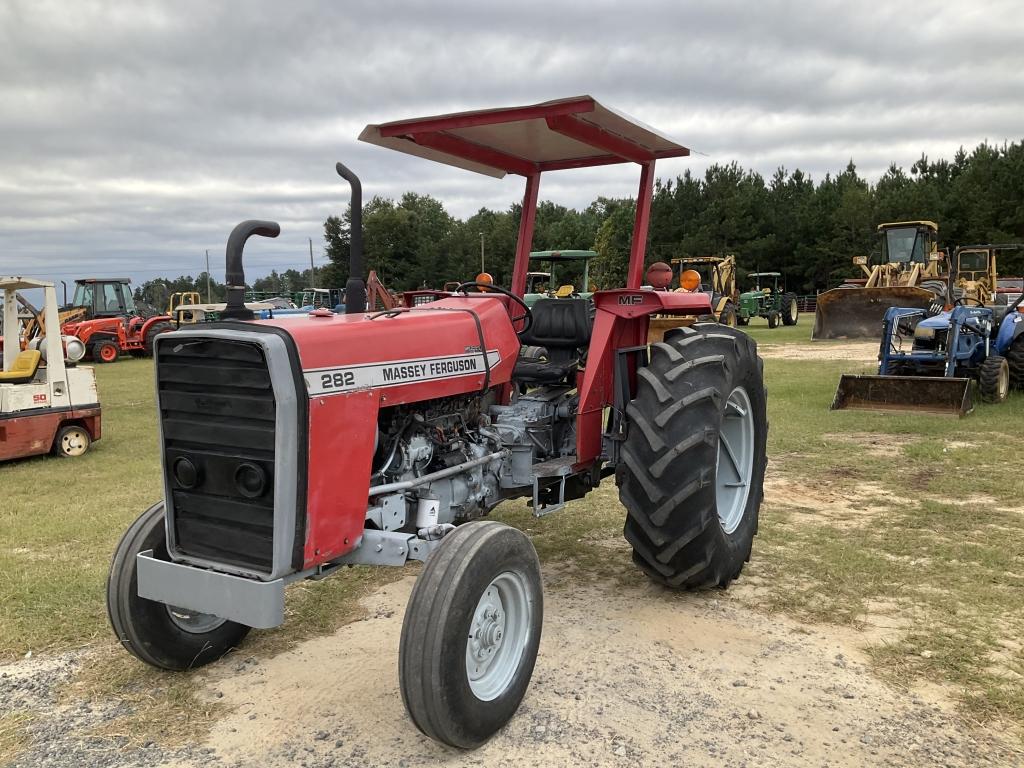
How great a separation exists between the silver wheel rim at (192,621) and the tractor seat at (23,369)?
5.73 metres

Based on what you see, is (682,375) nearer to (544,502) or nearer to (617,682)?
(544,502)

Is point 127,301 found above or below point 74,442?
above

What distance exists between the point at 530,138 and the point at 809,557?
273 centimetres

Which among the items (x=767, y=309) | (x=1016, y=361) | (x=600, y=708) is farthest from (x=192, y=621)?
(x=767, y=309)

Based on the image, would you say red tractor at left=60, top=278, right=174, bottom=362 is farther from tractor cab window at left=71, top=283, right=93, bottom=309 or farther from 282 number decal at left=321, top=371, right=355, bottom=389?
282 number decal at left=321, top=371, right=355, bottom=389

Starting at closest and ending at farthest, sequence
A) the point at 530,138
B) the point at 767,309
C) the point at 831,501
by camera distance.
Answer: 1. the point at 530,138
2. the point at 831,501
3. the point at 767,309

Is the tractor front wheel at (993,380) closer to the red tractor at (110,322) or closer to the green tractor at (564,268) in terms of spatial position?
the green tractor at (564,268)

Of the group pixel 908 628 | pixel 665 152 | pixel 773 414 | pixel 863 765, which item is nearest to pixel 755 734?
pixel 863 765

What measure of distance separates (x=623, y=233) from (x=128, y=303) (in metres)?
26.9

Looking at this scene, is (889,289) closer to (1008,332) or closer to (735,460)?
(1008,332)

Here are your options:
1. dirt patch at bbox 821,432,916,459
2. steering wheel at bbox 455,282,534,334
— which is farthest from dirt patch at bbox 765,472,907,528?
steering wheel at bbox 455,282,534,334

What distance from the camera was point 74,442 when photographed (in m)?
7.96

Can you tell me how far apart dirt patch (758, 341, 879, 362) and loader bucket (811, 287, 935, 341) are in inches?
10.3

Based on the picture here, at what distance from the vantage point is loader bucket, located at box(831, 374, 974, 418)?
344 inches
